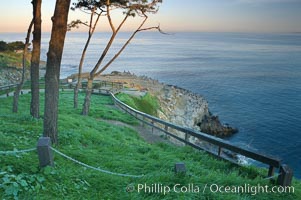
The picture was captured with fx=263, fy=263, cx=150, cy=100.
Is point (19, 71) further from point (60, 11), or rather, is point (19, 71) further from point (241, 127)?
point (60, 11)

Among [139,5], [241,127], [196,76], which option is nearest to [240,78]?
[196,76]

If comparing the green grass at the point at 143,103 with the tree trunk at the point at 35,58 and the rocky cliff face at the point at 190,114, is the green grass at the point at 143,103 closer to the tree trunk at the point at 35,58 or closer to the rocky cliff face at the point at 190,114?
the rocky cliff face at the point at 190,114

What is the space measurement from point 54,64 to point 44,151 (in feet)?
10.7

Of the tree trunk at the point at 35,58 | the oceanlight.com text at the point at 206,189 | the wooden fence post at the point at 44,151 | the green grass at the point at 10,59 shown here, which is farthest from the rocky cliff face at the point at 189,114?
the wooden fence post at the point at 44,151

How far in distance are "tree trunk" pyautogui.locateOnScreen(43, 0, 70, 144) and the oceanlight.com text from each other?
349 cm

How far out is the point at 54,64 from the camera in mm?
7258

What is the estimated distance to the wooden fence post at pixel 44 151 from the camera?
4.65 metres

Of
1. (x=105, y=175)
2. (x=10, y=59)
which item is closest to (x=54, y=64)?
(x=105, y=175)

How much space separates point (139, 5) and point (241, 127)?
24.1 meters

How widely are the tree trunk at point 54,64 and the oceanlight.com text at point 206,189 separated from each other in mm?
3488

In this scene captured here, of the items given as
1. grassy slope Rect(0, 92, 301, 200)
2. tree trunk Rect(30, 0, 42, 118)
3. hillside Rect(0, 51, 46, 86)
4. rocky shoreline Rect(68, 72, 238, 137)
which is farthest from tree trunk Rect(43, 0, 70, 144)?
hillside Rect(0, 51, 46, 86)

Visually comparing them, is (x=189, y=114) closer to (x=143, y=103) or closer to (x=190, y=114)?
(x=190, y=114)

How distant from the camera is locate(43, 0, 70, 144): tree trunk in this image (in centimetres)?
694

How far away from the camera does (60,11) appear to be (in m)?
6.93
